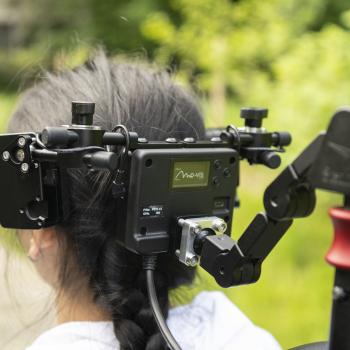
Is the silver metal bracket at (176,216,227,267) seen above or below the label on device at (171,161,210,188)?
below

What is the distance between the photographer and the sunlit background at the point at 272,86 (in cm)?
220

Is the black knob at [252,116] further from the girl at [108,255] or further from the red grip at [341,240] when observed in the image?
the red grip at [341,240]

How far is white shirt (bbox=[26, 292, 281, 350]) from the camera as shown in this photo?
104 cm

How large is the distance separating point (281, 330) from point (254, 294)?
29 cm

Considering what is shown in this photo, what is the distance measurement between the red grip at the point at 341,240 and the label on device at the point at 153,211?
34cm

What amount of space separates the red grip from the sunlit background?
30.1 inches

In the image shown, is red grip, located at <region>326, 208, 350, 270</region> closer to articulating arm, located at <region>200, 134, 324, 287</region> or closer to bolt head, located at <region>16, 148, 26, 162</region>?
articulating arm, located at <region>200, 134, 324, 287</region>

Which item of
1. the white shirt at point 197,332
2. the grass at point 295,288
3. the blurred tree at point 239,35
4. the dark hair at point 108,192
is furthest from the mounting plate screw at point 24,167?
the blurred tree at point 239,35

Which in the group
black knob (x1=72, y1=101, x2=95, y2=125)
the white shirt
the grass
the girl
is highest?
black knob (x1=72, y1=101, x2=95, y2=125)

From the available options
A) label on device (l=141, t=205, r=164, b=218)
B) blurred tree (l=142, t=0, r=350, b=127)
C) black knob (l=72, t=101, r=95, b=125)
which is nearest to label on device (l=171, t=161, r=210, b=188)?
label on device (l=141, t=205, r=164, b=218)

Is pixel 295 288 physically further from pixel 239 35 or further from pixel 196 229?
pixel 196 229

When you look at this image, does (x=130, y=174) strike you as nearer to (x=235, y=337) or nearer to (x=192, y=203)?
(x=192, y=203)

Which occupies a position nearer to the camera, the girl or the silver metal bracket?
the silver metal bracket

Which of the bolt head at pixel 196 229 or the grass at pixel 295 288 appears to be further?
the grass at pixel 295 288
